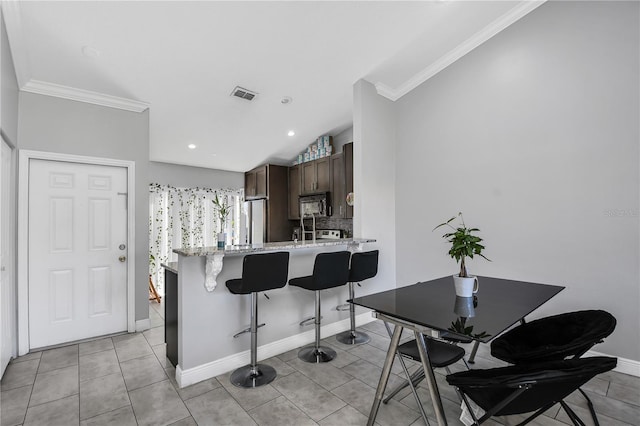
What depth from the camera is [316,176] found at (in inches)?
211

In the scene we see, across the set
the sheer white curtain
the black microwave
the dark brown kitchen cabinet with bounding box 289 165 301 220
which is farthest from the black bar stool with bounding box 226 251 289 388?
the dark brown kitchen cabinet with bounding box 289 165 301 220

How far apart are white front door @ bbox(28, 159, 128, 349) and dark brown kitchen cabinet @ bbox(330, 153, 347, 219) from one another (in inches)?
114

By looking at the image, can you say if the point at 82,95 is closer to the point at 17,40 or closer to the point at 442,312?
the point at 17,40

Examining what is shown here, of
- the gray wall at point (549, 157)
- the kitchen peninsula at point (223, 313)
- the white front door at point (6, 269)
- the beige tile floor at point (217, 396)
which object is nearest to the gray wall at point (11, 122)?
the white front door at point (6, 269)

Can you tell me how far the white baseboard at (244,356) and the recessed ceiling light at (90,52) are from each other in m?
2.84

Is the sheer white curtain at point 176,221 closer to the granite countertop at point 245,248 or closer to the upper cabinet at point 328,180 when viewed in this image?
the upper cabinet at point 328,180

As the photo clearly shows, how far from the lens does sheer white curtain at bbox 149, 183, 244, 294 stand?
5.45 meters

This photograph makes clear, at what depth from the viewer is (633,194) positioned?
101 inches

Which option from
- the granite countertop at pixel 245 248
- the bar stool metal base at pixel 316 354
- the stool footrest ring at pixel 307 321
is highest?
the granite countertop at pixel 245 248

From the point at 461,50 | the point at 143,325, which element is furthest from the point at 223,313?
the point at 461,50

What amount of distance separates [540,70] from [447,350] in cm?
296

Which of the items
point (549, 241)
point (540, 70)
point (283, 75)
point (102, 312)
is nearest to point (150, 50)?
point (283, 75)

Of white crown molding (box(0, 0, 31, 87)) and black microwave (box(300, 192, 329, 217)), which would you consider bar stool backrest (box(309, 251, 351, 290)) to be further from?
white crown molding (box(0, 0, 31, 87))

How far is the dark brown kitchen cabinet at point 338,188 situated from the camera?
15.7 feet
